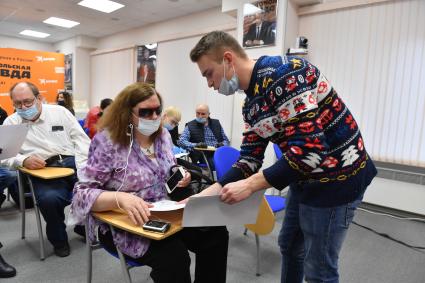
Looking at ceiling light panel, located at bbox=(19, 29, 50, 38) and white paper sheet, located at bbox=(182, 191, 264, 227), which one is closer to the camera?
white paper sheet, located at bbox=(182, 191, 264, 227)

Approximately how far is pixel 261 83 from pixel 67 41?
9.52m

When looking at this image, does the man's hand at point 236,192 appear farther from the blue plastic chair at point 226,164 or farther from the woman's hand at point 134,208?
the blue plastic chair at point 226,164

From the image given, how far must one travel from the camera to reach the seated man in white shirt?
7.22 ft

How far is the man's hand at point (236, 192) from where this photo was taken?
102 centimetres

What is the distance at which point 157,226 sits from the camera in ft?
3.63

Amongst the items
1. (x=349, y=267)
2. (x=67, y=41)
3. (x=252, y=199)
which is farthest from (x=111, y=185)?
(x=67, y=41)

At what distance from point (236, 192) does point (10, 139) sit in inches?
67.5

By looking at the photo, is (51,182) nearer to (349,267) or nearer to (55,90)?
(349,267)

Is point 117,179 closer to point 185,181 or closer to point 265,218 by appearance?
point 185,181

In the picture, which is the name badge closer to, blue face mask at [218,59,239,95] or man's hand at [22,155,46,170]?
man's hand at [22,155,46,170]

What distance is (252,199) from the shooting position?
109 centimetres

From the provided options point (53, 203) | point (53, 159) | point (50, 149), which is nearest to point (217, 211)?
point (53, 203)

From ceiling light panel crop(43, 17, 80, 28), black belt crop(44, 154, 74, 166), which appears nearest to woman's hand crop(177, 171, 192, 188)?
black belt crop(44, 154, 74, 166)

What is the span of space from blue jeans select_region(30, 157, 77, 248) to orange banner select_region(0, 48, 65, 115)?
14.2ft
